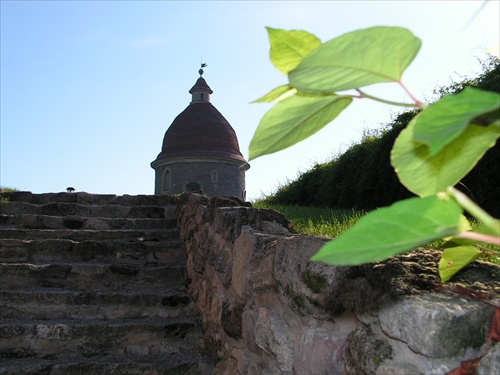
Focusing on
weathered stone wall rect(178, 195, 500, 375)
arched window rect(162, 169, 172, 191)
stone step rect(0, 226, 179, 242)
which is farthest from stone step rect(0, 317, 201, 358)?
arched window rect(162, 169, 172, 191)

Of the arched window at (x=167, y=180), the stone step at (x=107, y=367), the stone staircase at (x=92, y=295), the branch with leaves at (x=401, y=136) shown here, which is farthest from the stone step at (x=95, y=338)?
the arched window at (x=167, y=180)

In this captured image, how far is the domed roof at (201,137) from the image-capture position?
27.3m

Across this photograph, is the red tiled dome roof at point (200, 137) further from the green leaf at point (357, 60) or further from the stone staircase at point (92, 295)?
the green leaf at point (357, 60)

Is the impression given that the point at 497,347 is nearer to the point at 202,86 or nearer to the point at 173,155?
the point at 173,155

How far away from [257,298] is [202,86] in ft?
98.4

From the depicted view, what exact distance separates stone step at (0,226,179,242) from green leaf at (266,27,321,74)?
503 centimetres

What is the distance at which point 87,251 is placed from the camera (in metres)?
5.06

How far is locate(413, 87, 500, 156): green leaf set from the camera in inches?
19.5

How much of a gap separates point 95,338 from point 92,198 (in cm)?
346

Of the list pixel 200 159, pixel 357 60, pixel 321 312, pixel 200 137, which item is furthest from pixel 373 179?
pixel 200 137

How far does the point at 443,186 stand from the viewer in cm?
68

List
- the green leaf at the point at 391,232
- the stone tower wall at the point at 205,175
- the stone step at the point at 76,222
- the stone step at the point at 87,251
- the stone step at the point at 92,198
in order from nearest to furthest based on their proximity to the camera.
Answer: the green leaf at the point at 391,232
the stone step at the point at 87,251
the stone step at the point at 76,222
the stone step at the point at 92,198
the stone tower wall at the point at 205,175

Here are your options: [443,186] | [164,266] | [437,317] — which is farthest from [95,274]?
[443,186]

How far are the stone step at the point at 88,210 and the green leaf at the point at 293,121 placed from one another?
585 centimetres
